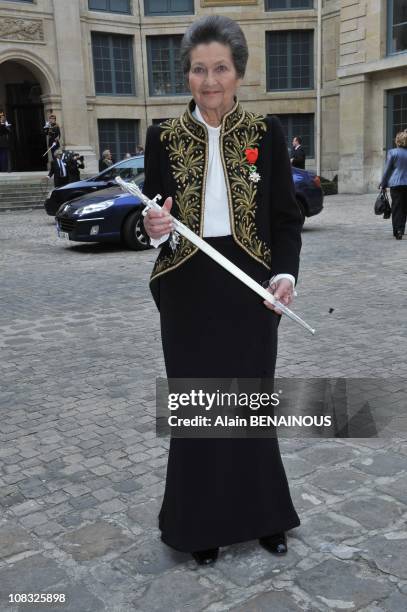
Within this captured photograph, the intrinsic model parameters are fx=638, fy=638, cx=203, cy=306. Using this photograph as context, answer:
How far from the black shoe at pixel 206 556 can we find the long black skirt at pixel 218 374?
0.04 m

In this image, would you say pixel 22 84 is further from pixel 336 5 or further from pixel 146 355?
pixel 146 355

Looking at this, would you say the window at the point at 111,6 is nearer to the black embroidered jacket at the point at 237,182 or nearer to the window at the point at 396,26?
the window at the point at 396,26

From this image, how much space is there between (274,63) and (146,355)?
87.7ft

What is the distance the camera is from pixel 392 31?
Result: 22.7 metres

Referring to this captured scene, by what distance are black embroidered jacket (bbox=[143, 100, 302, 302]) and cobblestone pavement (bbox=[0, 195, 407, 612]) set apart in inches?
48.8

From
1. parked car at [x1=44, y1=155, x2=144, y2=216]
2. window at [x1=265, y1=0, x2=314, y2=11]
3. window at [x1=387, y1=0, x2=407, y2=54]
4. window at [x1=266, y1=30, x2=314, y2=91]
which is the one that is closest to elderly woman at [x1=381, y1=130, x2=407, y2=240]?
parked car at [x1=44, y1=155, x2=144, y2=216]

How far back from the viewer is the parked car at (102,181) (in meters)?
13.4

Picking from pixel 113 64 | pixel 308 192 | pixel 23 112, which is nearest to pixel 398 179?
pixel 308 192

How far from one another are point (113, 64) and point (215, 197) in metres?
28.1

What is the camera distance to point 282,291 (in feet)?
8.40

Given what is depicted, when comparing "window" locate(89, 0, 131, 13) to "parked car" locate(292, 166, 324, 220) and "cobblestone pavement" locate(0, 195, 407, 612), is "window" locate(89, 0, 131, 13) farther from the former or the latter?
"cobblestone pavement" locate(0, 195, 407, 612)

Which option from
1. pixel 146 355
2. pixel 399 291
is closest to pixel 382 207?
pixel 399 291

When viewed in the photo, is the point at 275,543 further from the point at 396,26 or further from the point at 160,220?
the point at 396,26

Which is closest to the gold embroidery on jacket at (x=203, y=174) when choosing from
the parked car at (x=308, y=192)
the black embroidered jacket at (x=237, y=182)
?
the black embroidered jacket at (x=237, y=182)
